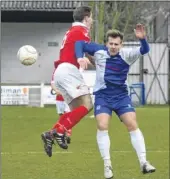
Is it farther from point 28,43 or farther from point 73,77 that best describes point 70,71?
point 28,43

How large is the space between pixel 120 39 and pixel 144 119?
12.6m

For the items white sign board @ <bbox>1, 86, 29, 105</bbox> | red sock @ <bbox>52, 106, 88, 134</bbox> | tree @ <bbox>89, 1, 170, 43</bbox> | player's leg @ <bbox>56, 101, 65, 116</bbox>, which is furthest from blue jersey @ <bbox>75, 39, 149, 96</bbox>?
white sign board @ <bbox>1, 86, 29, 105</bbox>

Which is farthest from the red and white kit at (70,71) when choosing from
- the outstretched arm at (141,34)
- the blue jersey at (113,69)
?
the outstretched arm at (141,34)

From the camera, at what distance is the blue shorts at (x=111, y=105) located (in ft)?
28.7

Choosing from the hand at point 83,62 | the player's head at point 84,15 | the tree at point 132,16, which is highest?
the tree at point 132,16

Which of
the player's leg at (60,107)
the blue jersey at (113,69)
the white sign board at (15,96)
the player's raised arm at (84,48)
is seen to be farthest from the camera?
the white sign board at (15,96)

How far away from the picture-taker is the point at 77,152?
12742mm

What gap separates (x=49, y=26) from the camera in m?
39.1

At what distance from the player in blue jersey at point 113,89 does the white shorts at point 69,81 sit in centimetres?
84

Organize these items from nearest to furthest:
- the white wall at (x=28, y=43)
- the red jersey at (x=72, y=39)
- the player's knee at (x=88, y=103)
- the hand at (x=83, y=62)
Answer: the hand at (x=83, y=62), the player's knee at (x=88, y=103), the red jersey at (x=72, y=39), the white wall at (x=28, y=43)

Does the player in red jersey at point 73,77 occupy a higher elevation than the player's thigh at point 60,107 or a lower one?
higher

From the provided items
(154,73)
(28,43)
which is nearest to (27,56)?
(154,73)

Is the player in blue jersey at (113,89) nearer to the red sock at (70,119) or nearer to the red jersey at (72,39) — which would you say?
the red sock at (70,119)

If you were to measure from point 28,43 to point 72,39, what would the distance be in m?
29.6
